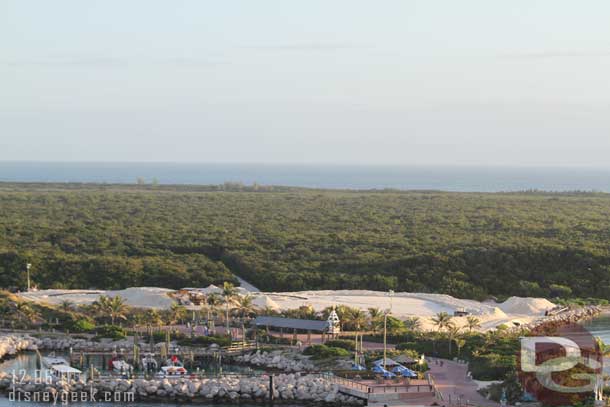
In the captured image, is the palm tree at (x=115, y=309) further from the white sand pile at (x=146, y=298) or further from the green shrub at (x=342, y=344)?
the green shrub at (x=342, y=344)

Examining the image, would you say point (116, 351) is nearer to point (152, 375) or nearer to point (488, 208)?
point (152, 375)

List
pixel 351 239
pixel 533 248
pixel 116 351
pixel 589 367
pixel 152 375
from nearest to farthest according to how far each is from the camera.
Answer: pixel 589 367
pixel 152 375
pixel 116 351
pixel 533 248
pixel 351 239

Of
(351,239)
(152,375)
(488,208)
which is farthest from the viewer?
(488,208)

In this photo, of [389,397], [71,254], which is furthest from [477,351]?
[71,254]

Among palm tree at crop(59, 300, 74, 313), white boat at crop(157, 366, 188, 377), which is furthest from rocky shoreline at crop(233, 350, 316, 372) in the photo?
palm tree at crop(59, 300, 74, 313)

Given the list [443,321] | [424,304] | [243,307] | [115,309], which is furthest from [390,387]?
[424,304]

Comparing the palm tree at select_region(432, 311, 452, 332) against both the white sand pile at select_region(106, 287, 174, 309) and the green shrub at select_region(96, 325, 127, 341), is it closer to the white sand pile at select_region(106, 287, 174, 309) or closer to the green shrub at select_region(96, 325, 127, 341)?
the green shrub at select_region(96, 325, 127, 341)

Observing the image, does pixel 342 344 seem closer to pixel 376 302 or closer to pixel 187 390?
pixel 187 390
